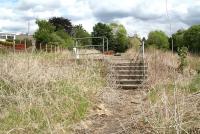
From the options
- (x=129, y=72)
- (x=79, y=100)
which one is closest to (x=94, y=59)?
(x=129, y=72)

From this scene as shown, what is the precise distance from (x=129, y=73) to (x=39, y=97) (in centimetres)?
748

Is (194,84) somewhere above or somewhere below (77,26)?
below

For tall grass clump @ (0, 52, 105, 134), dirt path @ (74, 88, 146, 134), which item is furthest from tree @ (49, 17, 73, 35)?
tall grass clump @ (0, 52, 105, 134)

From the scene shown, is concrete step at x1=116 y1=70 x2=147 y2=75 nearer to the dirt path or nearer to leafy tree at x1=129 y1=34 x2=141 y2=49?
the dirt path

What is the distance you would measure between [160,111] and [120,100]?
4539 mm

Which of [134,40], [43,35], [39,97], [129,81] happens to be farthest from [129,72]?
[43,35]

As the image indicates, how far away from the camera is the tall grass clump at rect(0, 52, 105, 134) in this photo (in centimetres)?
789

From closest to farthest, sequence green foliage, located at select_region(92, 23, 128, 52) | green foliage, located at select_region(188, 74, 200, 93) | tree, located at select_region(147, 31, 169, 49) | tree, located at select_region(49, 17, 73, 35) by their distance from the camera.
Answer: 1. green foliage, located at select_region(188, 74, 200, 93)
2. tree, located at select_region(147, 31, 169, 49)
3. green foliage, located at select_region(92, 23, 128, 52)
4. tree, located at select_region(49, 17, 73, 35)

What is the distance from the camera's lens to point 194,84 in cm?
1162

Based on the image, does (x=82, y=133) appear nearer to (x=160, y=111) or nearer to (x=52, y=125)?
(x=52, y=125)

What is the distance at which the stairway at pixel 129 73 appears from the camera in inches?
600

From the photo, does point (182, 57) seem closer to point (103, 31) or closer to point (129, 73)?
point (129, 73)

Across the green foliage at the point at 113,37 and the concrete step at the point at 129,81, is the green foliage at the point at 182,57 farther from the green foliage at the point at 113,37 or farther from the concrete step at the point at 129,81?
the green foliage at the point at 113,37

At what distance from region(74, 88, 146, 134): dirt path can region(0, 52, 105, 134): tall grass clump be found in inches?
9.0
